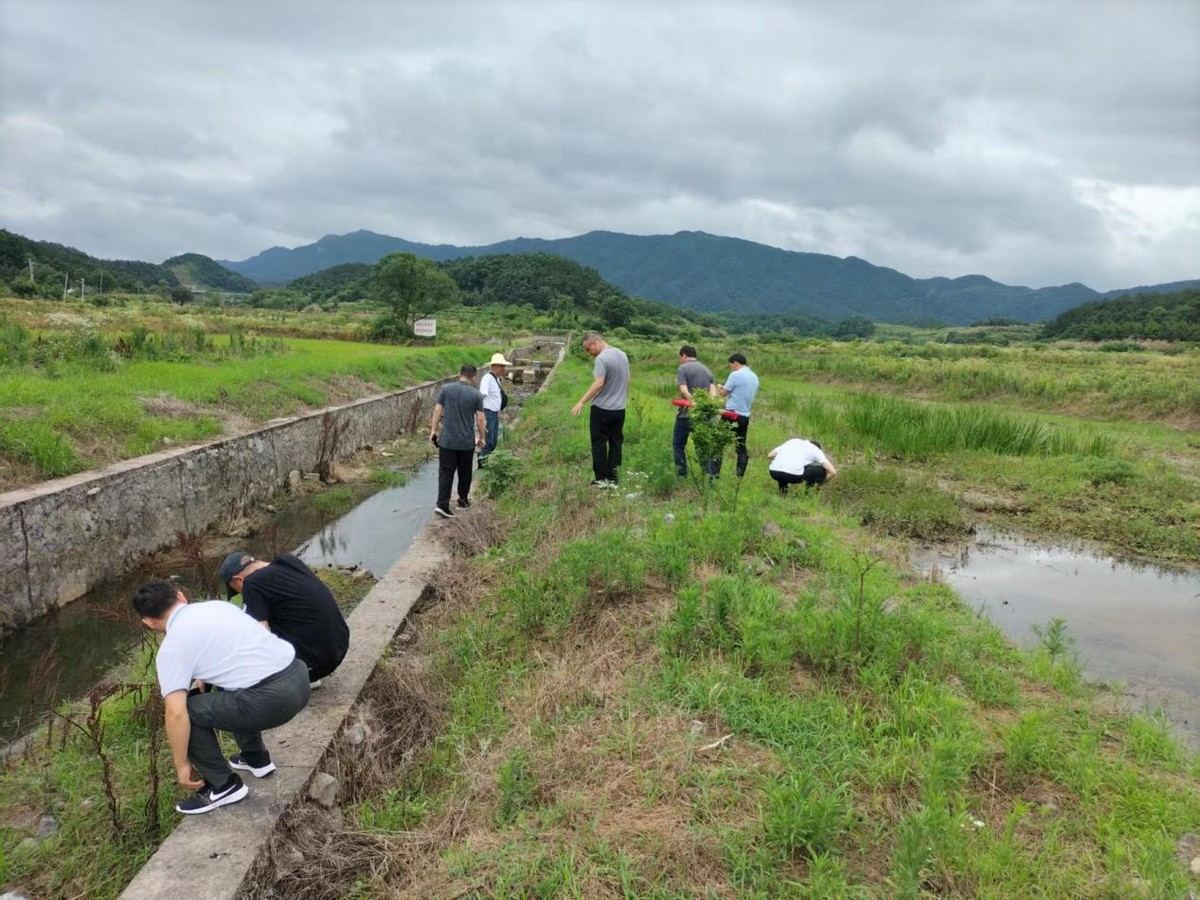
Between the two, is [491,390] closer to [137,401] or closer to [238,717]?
[137,401]

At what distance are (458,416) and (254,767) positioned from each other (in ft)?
15.8

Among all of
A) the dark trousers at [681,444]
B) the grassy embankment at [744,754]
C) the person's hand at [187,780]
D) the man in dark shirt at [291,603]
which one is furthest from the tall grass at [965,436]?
the person's hand at [187,780]

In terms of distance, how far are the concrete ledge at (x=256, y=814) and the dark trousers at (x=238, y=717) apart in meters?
0.16

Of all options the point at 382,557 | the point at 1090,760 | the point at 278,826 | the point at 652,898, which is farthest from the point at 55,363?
the point at 1090,760

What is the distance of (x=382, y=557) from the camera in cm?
826

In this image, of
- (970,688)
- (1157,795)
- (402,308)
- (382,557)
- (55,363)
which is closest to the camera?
(1157,795)

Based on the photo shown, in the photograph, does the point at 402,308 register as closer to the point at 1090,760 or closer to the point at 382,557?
the point at 382,557

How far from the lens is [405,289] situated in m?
36.0

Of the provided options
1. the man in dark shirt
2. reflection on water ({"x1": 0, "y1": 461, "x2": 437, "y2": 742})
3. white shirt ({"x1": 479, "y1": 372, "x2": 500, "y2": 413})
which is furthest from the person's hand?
white shirt ({"x1": 479, "y1": 372, "x2": 500, "y2": 413})

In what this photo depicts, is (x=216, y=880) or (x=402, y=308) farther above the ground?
(x=402, y=308)

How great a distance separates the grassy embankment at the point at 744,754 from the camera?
2.57 m

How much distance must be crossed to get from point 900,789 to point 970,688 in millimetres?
1148

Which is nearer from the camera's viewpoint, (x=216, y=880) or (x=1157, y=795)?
(x=216, y=880)

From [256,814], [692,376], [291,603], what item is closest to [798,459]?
[692,376]
